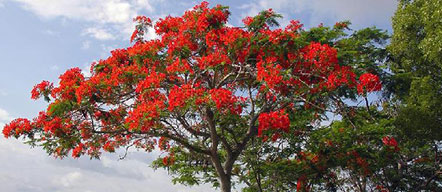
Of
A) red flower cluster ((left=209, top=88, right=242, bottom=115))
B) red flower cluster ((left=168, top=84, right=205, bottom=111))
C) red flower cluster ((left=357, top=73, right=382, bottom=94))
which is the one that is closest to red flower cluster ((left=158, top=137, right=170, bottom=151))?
red flower cluster ((left=168, top=84, right=205, bottom=111))

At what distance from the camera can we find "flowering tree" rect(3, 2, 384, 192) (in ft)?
34.9

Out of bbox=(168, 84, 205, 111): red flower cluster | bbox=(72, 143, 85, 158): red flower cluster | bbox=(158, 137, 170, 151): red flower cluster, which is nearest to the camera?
bbox=(168, 84, 205, 111): red flower cluster

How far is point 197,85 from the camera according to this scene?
1152 centimetres

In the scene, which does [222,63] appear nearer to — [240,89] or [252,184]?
[240,89]

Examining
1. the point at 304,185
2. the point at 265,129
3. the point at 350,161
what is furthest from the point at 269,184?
the point at 265,129

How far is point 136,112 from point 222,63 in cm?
264

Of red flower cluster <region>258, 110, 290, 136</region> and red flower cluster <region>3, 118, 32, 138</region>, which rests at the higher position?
red flower cluster <region>3, 118, 32, 138</region>

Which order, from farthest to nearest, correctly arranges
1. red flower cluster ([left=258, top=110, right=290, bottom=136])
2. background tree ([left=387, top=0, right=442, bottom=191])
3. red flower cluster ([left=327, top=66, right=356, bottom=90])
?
background tree ([left=387, top=0, right=442, bottom=191]), red flower cluster ([left=327, top=66, right=356, bottom=90]), red flower cluster ([left=258, top=110, right=290, bottom=136])

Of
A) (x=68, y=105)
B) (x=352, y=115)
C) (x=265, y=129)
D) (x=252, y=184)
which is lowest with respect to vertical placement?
(x=265, y=129)

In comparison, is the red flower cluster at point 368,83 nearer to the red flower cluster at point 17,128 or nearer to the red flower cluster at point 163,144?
the red flower cluster at point 163,144

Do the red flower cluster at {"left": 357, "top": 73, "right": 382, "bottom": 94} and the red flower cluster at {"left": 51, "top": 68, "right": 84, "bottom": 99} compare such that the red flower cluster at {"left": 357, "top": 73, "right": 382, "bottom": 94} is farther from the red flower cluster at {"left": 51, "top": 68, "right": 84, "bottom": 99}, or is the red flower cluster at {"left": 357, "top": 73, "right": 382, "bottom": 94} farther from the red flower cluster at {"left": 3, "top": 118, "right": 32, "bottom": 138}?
the red flower cluster at {"left": 3, "top": 118, "right": 32, "bottom": 138}

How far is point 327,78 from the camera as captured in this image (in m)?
11.4

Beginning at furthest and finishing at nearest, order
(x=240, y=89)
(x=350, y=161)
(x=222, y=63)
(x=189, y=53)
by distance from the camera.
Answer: (x=350, y=161) → (x=240, y=89) → (x=189, y=53) → (x=222, y=63)

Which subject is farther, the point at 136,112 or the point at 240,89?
the point at 240,89
